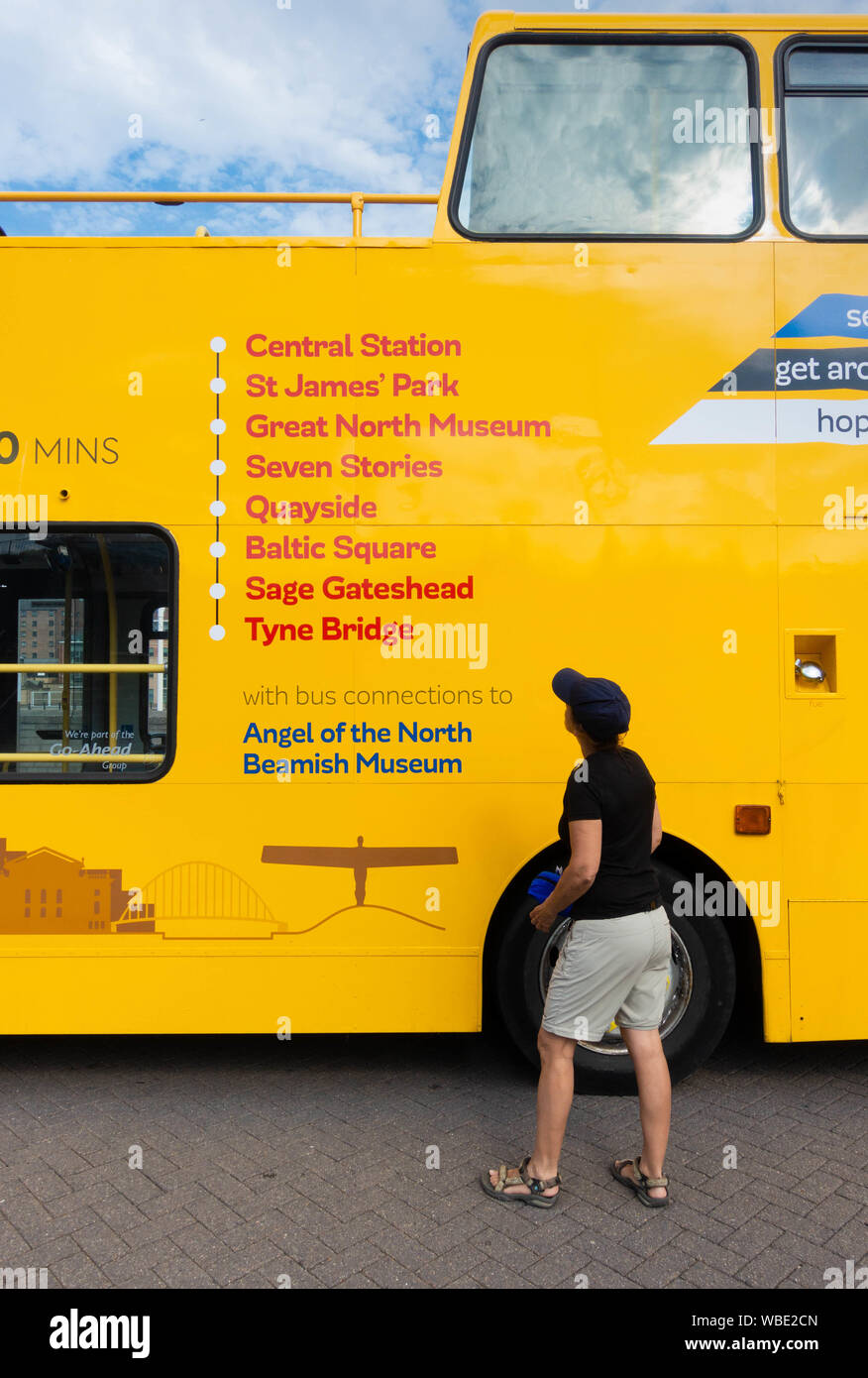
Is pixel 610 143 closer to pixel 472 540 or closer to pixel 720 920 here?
pixel 472 540

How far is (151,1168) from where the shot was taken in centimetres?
307

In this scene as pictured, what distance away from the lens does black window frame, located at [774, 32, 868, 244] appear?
3469 millimetres

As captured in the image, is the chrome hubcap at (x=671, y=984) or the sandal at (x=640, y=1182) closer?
the sandal at (x=640, y=1182)

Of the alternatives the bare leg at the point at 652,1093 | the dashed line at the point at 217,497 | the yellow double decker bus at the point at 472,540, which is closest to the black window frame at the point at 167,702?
the yellow double decker bus at the point at 472,540

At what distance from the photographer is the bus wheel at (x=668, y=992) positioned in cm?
352

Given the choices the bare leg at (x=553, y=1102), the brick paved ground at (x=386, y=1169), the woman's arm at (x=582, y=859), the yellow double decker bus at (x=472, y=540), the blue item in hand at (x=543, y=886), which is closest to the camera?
the brick paved ground at (x=386, y=1169)

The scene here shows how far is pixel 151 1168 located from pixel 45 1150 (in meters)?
0.47

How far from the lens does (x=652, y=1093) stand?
2.79m

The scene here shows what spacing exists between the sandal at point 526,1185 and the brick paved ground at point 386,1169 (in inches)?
1.6

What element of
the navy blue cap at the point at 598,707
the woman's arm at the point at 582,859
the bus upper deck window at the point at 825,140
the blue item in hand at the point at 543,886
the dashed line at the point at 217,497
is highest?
the bus upper deck window at the point at 825,140

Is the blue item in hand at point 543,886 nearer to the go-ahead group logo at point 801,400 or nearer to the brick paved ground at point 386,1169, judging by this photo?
the brick paved ground at point 386,1169

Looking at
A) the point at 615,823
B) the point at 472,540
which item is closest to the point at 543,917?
the point at 615,823
